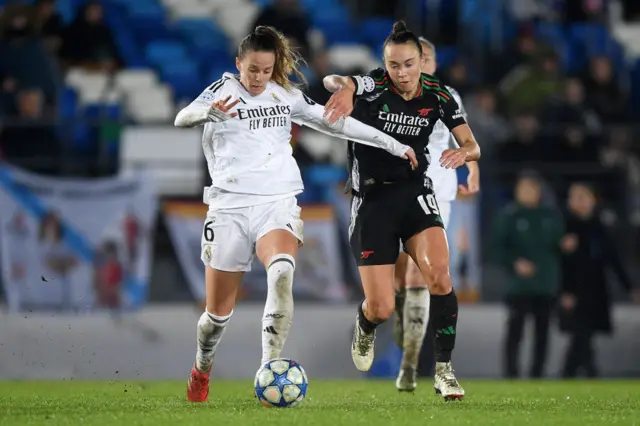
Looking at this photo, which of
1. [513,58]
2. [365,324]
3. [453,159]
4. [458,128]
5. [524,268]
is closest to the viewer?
[453,159]

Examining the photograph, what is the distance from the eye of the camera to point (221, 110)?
7648 mm

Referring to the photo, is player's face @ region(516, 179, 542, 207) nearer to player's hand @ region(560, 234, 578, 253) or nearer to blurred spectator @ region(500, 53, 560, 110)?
player's hand @ region(560, 234, 578, 253)

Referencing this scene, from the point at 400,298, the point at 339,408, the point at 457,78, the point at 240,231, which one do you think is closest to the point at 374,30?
the point at 457,78

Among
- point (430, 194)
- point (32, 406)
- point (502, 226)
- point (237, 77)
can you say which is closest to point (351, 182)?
point (430, 194)

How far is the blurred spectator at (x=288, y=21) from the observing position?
16.9 metres

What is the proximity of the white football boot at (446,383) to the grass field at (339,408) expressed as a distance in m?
0.07

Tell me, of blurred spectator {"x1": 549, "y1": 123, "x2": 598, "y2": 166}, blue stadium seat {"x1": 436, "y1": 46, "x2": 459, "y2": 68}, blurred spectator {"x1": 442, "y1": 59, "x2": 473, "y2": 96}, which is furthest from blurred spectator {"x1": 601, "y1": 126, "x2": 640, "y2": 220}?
blue stadium seat {"x1": 436, "y1": 46, "x2": 459, "y2": 68}

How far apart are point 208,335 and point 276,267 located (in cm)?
87

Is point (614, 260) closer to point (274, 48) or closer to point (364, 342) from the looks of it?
point (364, 342)

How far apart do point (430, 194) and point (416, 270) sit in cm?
150

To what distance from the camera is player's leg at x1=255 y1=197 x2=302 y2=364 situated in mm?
7523

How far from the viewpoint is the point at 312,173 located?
579 inches

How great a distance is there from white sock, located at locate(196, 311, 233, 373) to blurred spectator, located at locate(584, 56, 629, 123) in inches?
364

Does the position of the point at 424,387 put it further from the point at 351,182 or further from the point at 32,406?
the point at 32,406
